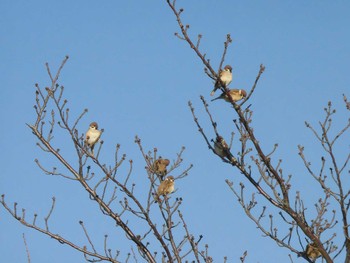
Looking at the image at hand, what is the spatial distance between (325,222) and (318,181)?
419 millimetres

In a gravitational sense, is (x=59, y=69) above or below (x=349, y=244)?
above

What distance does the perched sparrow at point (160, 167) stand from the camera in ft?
20.1

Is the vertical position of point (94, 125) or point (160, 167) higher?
point (94, 125)

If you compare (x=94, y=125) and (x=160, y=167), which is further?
(x=94, y=125)

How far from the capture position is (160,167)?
6.79 meters

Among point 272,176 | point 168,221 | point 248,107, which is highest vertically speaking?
point 248,107

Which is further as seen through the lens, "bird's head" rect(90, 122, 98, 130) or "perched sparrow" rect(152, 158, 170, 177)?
"bird's head" rect(90, 122, 98, 130)

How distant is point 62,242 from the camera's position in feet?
19.0

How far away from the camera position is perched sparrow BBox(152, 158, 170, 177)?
6.12 metres

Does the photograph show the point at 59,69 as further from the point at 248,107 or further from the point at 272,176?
the point at 272,176

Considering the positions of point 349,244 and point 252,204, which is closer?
point 349,244

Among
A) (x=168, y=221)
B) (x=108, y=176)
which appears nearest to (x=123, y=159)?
(x=108, y=176)

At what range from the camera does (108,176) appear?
20.0ft

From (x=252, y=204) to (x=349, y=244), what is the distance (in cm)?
107
